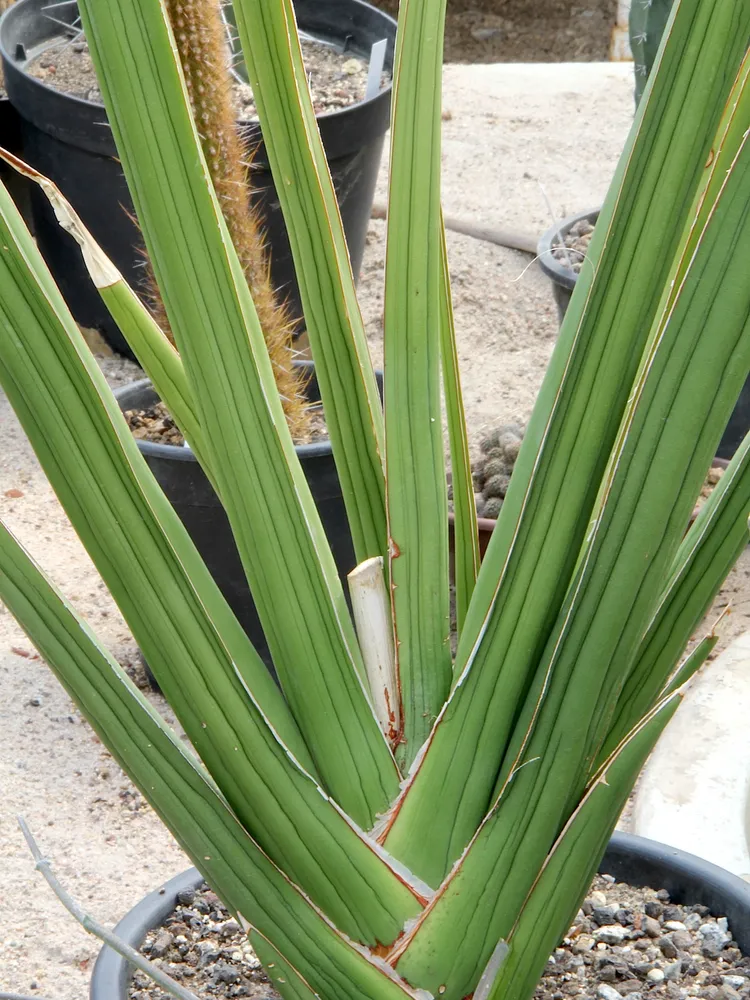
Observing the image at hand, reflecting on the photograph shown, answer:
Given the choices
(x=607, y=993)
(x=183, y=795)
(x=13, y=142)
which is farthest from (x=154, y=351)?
(x=13, y=142)

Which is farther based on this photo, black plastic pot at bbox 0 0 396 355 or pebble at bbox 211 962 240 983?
black plastic pot at bbox 0 0 396 355

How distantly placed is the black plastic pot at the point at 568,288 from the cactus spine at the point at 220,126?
70 cm

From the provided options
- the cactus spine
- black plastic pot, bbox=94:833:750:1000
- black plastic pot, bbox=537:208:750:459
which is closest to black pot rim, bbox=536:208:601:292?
black plastic pot, bbox=537:208:750:459

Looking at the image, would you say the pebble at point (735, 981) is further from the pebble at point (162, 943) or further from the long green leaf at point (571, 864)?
the pebble at point (162, 943)

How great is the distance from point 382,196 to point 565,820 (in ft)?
9.91

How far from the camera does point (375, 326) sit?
2.84 meters

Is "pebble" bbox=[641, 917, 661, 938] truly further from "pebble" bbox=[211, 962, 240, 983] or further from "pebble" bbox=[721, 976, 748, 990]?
"pebble" bbox=[211, 962, 240, 983]

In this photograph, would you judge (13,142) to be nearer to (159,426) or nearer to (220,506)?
(159,426)

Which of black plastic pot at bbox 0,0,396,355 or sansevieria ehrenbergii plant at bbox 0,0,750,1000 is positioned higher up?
sansevieria ehrenbergii plant at bbox 0,0,750,1000

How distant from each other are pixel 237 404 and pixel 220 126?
1.04m

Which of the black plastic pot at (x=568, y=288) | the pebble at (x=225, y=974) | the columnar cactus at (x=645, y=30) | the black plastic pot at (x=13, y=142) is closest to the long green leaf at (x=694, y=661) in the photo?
the pebble at (x=225, y=974)

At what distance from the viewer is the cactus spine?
144 centimetres

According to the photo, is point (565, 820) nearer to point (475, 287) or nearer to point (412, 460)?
point (412, 460)

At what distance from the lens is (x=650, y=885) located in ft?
2.95
